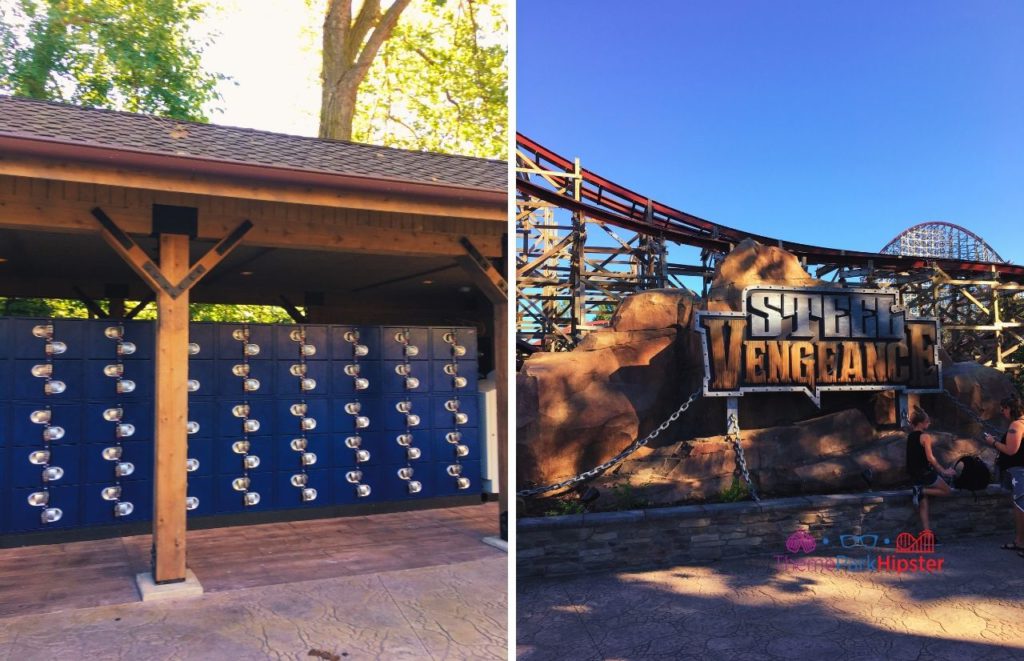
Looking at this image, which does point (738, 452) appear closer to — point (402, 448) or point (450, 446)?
point (450, 446)

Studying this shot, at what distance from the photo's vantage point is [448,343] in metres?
9.64

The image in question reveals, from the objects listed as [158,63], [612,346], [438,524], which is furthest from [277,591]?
[158,63]

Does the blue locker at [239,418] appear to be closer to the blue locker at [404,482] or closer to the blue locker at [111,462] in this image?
the blue locker at [111,462]

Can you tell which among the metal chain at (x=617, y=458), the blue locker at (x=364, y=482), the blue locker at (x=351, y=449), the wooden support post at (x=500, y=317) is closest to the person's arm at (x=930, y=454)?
the metal chain at (x=617, y=458)

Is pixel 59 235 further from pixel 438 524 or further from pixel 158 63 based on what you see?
pixel 158 63

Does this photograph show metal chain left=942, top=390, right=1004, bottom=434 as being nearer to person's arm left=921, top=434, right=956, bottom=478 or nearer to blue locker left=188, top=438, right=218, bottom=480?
person's arm left=921, top=434, right=956, bottom=478

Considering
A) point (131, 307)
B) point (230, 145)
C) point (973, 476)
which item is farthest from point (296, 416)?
point (131, 307)

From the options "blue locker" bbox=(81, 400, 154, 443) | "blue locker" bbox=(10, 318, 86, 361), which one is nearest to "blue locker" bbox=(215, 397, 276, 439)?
"blue locker" bbox=(81, 400, 154, 443)

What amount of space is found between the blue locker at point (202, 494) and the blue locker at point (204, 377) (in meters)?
0.84

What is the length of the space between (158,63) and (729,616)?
1985cm

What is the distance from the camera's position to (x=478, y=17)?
21.2 m

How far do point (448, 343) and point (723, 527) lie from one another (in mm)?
4422

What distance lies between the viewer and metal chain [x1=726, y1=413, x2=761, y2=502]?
260 inches

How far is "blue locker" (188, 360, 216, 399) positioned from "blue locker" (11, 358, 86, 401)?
99cm
